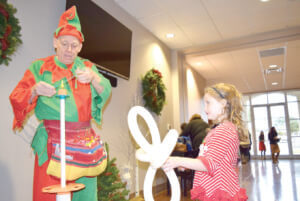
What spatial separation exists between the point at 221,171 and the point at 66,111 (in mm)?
815

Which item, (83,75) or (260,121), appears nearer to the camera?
(83,75)

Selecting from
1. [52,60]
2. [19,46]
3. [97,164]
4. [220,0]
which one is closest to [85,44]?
[19,46]

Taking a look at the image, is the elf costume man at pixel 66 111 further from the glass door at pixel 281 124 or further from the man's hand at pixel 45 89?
the glass door at pixel 281 124

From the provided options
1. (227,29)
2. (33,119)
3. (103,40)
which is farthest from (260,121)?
(33,119)

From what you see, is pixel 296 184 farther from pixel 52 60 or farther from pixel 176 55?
pixel 52 60

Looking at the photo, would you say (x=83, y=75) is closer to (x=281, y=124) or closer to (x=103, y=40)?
(x=103, y=40)

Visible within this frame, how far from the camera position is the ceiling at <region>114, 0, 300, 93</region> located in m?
3.95

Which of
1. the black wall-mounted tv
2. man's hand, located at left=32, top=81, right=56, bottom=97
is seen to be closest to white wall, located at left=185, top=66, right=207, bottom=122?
the black wall-mounted tv

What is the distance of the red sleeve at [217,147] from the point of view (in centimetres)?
117

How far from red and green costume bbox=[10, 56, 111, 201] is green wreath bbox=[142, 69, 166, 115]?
289cm

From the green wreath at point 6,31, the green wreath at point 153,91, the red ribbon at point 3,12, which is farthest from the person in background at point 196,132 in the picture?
the red ribbon at point 3,12

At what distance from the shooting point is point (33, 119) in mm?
2342

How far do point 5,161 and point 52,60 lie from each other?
1.19m

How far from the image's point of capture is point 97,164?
3.92 ft
